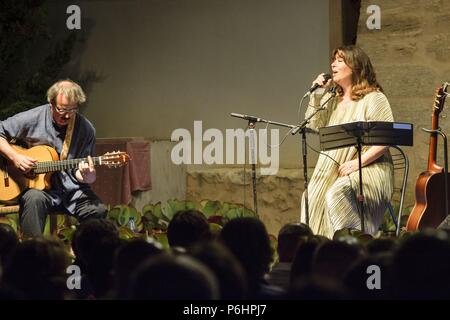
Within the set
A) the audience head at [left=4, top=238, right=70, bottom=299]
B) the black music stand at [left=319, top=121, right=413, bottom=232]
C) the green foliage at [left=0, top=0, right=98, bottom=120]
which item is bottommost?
the audience head at [left=4, top=238, right=70, bottom=299]

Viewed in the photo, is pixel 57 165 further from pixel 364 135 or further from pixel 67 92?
pixel 364 135

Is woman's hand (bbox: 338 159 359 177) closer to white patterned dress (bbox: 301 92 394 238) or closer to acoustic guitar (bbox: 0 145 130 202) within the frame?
white patterned dress (bbox: 301 92 394 238)

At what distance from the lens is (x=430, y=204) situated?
6.64m

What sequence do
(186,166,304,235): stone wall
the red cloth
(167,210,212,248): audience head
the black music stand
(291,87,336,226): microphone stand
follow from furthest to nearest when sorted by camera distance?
(186,166,304,235): stone wall, the red cloth, (291,87,336,226): microphone stand, the black music stand, (167,210,212,248): audience head

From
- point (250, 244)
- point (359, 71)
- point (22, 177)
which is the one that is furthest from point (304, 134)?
point (250, 244)

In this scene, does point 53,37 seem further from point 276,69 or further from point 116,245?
point 116,245

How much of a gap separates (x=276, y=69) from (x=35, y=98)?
2.21 metres

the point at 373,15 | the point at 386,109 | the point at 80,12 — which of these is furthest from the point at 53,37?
the point at 386,109

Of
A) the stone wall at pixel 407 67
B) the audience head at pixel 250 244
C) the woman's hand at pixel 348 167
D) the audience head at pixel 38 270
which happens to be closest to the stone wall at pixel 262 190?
the stone wall at pixel 407 67

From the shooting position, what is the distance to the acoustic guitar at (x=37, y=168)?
630 cm

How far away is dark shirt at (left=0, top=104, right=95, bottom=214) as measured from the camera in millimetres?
6414

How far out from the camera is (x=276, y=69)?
8766 mm

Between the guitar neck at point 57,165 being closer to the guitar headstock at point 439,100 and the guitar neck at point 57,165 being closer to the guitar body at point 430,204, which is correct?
the guitar body at point 430,204

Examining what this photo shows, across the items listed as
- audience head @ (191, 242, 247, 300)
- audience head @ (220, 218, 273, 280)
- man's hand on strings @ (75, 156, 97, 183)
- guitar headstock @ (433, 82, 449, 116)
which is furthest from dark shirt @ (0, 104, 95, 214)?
audience head @ (191, 242, 247, 300)
